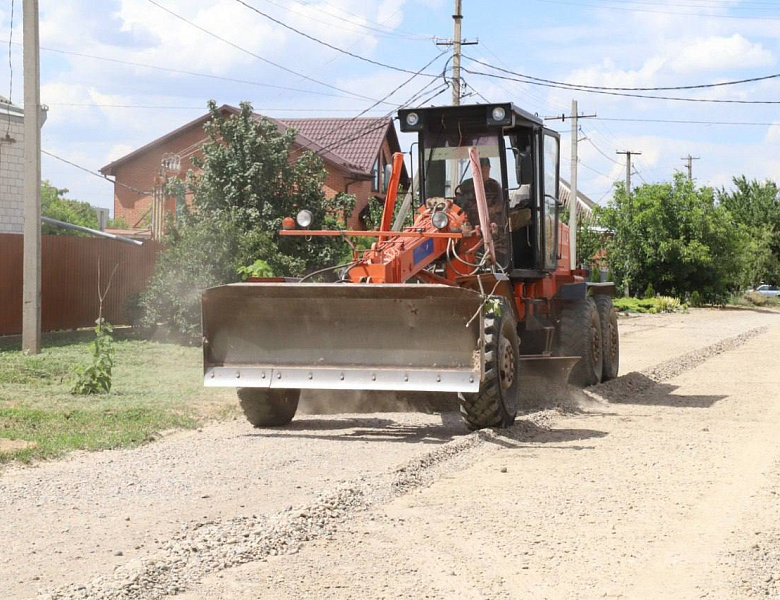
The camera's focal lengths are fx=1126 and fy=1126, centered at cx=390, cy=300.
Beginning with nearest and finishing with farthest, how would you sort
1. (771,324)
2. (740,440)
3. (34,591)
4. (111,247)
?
(34,591) < (740,440) < (111,247) < (771,324)

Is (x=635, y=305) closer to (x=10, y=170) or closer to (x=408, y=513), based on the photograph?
(x=10, y=170)

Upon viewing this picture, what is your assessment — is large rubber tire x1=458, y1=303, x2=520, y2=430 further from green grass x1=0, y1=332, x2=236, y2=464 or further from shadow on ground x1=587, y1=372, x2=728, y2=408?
shadow on ground x1=587, y1=372, x2=728, y2=408

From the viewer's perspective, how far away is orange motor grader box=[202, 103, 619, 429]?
972 cm

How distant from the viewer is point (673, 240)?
46.3 metres

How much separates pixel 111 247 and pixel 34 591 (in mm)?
19090

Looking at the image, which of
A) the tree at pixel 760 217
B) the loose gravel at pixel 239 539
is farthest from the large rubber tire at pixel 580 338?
the tree at pixel 760 217

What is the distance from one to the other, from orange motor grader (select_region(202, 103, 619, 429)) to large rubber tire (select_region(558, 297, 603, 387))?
0.53m

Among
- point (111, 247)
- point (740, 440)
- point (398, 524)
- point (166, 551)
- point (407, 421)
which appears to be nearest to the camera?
point (166, 551)

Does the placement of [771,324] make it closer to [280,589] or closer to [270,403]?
[270,403]

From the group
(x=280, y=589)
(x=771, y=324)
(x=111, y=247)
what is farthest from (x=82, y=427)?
(x=771, y=324)

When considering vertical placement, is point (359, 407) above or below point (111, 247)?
below

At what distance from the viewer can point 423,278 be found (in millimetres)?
11094

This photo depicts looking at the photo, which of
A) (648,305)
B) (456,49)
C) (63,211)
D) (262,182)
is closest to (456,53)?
(456,49)

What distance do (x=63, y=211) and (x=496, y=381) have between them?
1995 inches
